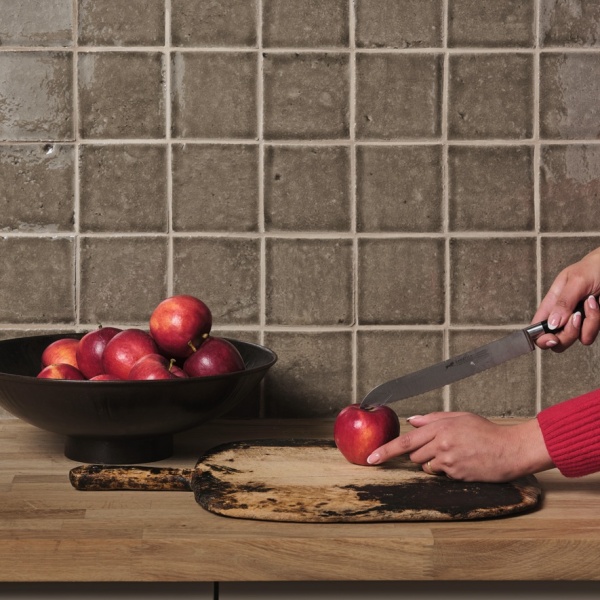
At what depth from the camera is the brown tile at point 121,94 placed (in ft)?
4.76

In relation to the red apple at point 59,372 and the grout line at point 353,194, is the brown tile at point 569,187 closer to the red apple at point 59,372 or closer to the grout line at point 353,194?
the grout line at point 353,194

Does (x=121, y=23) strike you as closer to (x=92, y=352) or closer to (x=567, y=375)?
(x=92, y=352)

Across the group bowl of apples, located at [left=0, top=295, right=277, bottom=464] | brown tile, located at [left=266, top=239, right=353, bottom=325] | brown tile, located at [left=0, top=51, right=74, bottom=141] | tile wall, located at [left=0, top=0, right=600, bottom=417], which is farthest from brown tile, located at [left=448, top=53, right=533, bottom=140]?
brown tile, located at [left=0, top=51, right=74, bottom=141]

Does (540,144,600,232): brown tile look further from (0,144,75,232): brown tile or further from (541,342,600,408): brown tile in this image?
(0,144,75,232): brown tile

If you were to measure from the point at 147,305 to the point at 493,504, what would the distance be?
711 mm

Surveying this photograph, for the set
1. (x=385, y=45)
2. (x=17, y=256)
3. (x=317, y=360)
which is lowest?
(x=317, y=360)

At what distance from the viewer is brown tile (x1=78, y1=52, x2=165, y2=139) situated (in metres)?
1.45

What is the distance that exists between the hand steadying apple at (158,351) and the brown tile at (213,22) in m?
0.47

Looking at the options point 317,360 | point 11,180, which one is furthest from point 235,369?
point 11,180

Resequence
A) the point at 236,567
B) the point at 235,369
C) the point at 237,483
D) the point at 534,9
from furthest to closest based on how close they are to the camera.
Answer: the point at 534,9, the point at 235,369, the point at 237,483, the point at 236,567

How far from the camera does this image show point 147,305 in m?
1.47

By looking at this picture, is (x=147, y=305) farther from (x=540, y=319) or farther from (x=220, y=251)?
(x=540, y=319)

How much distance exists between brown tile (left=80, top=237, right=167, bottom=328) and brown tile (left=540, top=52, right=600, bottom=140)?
26.7 inches

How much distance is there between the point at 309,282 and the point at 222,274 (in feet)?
0.48
